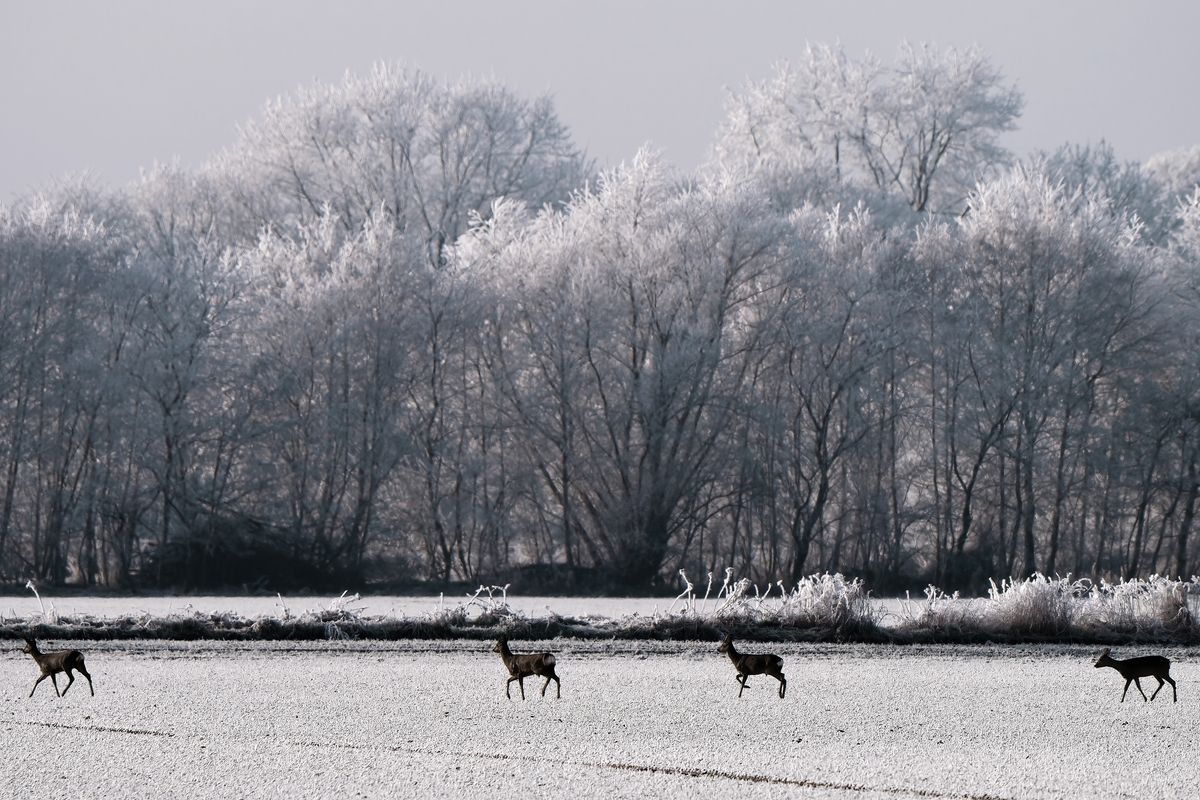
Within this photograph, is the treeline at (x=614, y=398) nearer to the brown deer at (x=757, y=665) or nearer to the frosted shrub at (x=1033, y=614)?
the frosted shrub at (x=1033, y=614)

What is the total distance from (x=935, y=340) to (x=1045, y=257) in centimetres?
323

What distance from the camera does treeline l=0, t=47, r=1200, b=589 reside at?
119 ft

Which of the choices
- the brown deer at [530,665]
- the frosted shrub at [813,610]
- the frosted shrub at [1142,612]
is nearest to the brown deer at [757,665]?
the brown deer at [530,665]

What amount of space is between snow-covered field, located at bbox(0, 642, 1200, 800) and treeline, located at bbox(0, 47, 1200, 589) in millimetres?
18126

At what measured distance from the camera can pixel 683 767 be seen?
11.3 meters

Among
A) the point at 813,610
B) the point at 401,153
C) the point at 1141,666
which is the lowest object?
the point at 1141,666

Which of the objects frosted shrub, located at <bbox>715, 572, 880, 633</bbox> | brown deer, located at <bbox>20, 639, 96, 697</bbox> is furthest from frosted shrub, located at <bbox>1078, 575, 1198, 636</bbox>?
brown deer, located at <bbox>20, 639, 96, 697</bbox>

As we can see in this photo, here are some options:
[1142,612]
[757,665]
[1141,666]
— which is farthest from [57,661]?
[1142,612]

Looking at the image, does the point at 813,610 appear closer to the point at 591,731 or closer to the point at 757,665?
the point at 757,665

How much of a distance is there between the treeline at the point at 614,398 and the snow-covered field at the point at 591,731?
18.1m

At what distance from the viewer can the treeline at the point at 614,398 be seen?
119 feet

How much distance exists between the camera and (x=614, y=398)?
3875cm

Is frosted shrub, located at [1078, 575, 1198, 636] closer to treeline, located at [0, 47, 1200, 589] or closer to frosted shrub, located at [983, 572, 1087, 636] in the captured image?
frosted shrub, located at [983, 572, 1087, 636]

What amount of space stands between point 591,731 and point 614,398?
25876 millimetres
